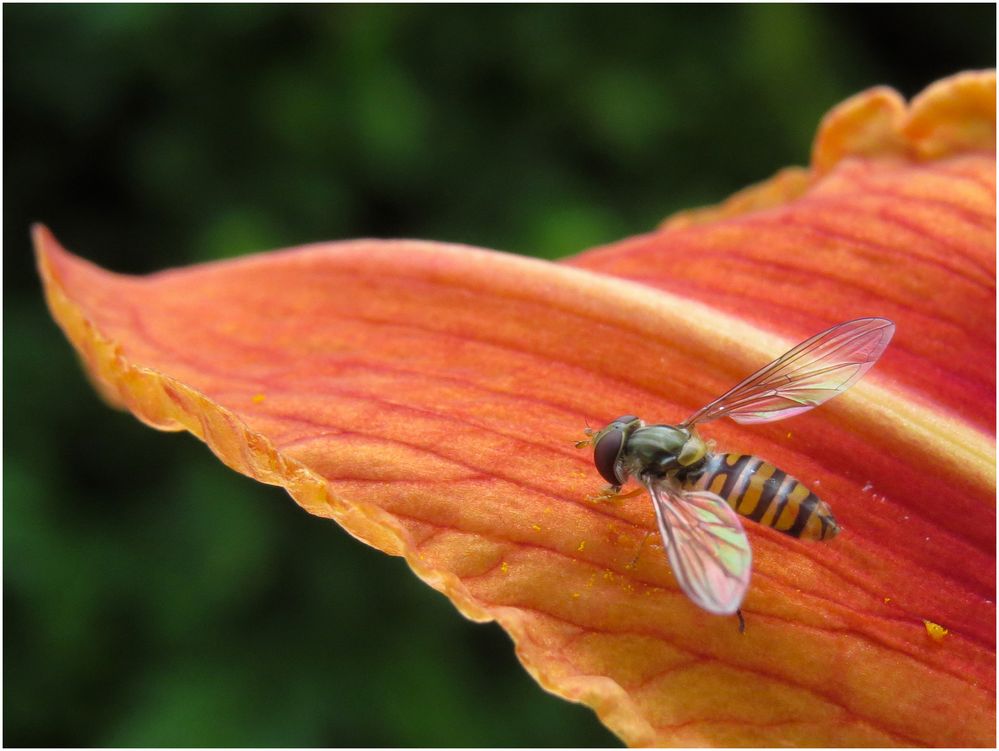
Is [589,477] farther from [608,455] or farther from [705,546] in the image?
[705,546]

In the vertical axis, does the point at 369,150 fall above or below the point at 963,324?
below

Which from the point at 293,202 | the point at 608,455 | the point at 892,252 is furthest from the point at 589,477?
the point at 293,202

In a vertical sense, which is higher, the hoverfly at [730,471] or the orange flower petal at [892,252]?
the orange flower petal at [892,252]

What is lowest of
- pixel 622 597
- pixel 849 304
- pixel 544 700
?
pixel 544 700

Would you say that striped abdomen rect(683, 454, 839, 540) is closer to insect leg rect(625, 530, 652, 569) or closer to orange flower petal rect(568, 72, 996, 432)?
insect leg rect(625, 530, 652, 569)

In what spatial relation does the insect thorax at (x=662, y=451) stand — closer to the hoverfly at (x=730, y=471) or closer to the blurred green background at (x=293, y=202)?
the hoverfly at (x=730, y=471)

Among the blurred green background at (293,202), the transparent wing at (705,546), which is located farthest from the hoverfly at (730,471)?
the blurred green background at (293,202)

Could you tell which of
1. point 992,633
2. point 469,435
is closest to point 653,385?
point 469,435

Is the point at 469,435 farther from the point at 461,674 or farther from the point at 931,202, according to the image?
the point at 461,674
